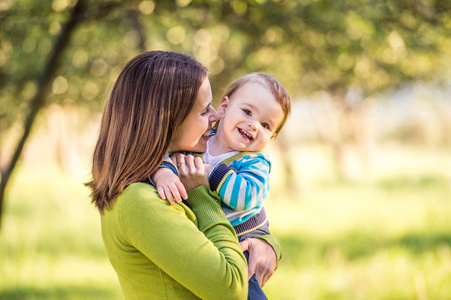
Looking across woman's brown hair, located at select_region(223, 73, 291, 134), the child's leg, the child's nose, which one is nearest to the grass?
woman's brown hair, located at select_region(223, 73, 291, 134)

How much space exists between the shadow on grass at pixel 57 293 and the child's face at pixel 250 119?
3.66 m

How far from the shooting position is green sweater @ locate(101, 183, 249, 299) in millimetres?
1479

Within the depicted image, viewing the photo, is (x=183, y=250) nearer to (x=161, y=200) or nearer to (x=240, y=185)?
(x=161, y=200)

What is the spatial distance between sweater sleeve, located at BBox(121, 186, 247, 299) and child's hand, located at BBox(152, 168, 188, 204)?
3 cm

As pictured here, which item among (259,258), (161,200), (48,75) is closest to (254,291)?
(259,258)

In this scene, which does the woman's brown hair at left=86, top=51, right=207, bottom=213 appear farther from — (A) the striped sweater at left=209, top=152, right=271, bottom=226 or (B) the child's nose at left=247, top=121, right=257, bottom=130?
(B) the child's nose at left=247, top=121, right=257, bottom=130

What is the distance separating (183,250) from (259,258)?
447 millimetres

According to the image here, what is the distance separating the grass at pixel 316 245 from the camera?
541cm

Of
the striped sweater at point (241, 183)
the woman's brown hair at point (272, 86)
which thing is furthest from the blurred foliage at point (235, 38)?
the striped sweater at point (241, 183)

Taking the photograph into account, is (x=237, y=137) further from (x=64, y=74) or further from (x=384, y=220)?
(x=384, y=220)

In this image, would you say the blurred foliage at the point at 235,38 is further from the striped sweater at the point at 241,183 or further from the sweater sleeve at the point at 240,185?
the sweater sleeve at the point at 240,185

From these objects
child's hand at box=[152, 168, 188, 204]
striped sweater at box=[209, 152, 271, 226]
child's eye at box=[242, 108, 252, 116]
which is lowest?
striped sweater at box=[209, 152, 271, 226]

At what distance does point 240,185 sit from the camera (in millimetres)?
1826

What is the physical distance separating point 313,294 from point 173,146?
409 cm
